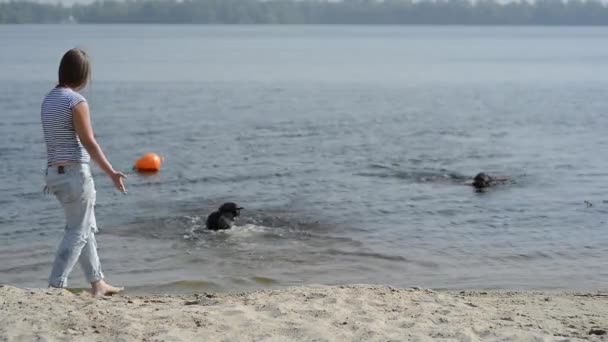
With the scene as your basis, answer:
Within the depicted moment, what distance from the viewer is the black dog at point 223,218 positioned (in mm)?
12492

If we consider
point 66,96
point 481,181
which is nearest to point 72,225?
point 66,96

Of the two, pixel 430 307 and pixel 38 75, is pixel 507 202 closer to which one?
pixel 430 307

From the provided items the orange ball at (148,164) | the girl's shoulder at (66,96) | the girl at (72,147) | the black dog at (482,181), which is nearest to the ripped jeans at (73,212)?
the girl at (72,147)

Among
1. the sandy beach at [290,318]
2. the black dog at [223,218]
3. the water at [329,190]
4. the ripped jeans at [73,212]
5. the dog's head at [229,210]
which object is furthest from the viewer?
the dog's head at [229,210]

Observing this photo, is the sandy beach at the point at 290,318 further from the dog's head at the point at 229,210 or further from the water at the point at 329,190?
the dog's head at the point at 229,210

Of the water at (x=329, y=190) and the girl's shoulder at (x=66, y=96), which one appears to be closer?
the girl's shoulder at (x=66, y=96)

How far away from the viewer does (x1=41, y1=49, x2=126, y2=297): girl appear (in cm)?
680

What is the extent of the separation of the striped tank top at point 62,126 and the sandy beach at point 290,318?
1103mm

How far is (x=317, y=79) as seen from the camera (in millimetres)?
42656

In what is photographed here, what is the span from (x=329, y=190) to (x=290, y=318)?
29.7 feet

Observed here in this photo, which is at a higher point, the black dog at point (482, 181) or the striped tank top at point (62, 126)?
the striped tank top at point (62, 126)

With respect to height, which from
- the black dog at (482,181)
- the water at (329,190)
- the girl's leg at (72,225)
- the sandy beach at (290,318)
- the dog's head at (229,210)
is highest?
the girl's leg at (72,225)

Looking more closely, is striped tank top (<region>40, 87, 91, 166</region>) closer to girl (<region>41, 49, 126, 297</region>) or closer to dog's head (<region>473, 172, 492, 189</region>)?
girl (<region>41, 49, 126, 297</region>)

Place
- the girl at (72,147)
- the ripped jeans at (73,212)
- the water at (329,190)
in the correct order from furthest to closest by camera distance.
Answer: the water at (329,190)
the ripped jeans at (73,212)
the girl at (72,147)
